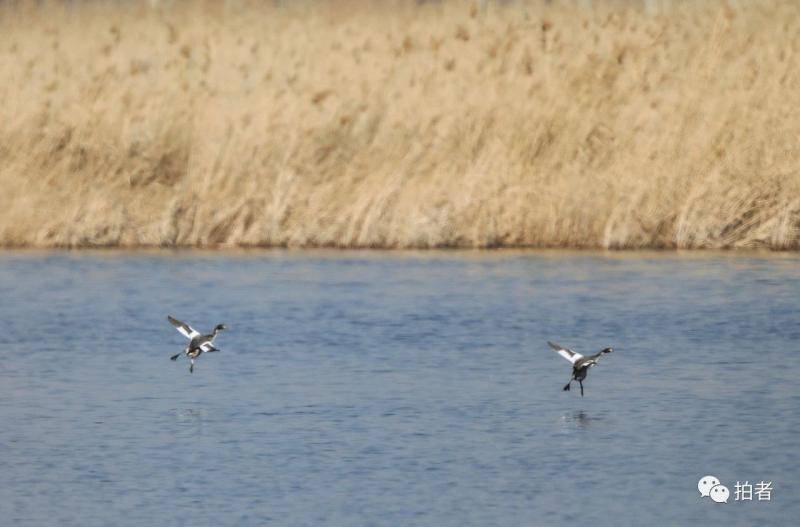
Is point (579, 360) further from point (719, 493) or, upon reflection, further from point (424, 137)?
point (424, 137)

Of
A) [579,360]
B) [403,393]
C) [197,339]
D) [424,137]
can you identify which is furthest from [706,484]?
[424,137]

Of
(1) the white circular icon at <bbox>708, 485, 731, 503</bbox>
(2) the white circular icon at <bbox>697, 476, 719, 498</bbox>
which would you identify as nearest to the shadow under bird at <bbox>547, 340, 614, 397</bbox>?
(2) the white circular icon at <bbox>697, 476, 719, 498</bbox>

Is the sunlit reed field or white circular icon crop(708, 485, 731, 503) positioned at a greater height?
the sunlit reed field

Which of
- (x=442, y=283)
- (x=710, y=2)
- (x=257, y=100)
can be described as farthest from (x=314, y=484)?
(x=710, y=2)

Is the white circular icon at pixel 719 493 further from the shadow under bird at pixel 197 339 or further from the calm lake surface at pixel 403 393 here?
the shadow under bird at pixel 197 339

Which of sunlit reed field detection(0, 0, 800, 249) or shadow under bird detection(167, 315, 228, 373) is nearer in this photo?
shadow under bird detection(167, 315, 228, 373)

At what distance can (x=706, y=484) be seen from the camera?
400 inches

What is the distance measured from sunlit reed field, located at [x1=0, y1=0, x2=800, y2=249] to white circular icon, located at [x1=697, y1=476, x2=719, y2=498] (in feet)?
41.4

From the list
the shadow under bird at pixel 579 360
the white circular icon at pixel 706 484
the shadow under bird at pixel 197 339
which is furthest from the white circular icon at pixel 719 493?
the shadow under bird at pixel 197 339

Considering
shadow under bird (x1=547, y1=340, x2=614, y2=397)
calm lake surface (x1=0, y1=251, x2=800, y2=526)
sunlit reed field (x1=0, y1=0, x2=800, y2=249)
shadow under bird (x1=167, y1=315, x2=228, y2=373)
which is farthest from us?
sunlit reed field (x1=0, y1=0, x2=800, y2=249)

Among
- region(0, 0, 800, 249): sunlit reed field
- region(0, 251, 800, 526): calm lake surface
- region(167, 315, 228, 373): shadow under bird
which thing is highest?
region(0, 0, 800, 249): sunlit reed field

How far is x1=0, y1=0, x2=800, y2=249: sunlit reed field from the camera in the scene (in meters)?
23.4

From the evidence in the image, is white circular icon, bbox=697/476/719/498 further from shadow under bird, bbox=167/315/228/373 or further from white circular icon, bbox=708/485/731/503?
shadow under bird, bbox=167/315/228/373

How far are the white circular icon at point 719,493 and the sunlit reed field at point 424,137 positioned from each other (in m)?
12.9
